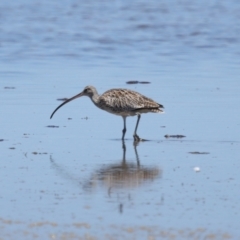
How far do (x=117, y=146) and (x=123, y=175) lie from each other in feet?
6.21

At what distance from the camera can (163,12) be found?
1489 inches

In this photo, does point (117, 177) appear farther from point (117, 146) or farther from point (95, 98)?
point (95, 98)

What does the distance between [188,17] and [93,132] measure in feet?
78.8

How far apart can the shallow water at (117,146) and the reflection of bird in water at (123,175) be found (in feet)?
0.04

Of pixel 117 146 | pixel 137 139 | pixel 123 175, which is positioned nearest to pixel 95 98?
pixel 137 139

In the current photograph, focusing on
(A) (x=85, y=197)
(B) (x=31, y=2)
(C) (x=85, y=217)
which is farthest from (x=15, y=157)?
(B) (x=31, y=2)

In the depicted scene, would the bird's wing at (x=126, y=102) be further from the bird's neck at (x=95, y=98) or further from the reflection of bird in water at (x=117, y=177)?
the reflection of bird in water at (x=117, y=177)

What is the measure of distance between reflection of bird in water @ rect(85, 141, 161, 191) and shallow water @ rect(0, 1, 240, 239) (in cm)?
1

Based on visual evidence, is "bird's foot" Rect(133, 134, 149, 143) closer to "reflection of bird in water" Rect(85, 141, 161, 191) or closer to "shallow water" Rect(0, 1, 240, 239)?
"shallow water" Rect(0, 1, 240, 239)

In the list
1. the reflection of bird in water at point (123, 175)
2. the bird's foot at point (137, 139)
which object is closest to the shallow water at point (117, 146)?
the reflection of bird in water at point (123, 175)

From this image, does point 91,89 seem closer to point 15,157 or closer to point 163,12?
point 15,157

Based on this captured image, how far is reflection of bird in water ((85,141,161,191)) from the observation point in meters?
9.09

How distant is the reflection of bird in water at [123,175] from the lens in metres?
9.09

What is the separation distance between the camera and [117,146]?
11445mm
